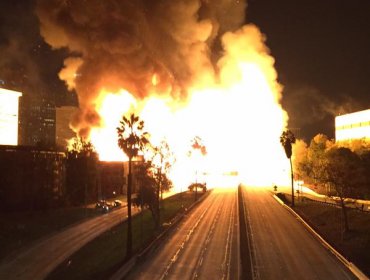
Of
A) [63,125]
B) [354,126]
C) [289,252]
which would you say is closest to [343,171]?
[289,252]

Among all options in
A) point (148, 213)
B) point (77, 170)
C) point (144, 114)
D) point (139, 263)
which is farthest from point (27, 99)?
point (139, 263)

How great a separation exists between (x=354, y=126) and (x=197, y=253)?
3527 inches

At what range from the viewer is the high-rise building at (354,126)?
348 ft

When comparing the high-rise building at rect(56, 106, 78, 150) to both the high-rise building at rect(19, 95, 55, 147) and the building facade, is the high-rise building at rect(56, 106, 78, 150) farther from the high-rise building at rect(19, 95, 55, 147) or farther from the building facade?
the building facade

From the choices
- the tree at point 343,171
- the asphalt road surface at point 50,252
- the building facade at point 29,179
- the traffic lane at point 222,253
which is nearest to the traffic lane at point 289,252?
the traffic lane at point 222,253

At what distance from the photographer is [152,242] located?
3781cm

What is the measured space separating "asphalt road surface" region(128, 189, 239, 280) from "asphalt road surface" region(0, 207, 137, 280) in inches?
309

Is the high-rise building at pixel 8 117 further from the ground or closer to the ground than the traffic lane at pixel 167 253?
further from the ground

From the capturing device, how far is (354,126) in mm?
112812

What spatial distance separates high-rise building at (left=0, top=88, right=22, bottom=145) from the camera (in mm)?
98062

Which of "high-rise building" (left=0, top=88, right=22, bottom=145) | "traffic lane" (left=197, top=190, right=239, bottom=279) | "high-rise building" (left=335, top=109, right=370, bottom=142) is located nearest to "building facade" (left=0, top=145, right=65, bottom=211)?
"traffic lane" (left=197, top=190, right=239, bottom=279)

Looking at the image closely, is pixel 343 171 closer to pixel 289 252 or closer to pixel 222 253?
pixel 289 252

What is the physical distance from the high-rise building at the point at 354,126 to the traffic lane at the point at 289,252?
6202cm

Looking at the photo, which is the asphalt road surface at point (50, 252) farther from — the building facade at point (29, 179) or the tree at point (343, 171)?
the tree at point (343, 171)
